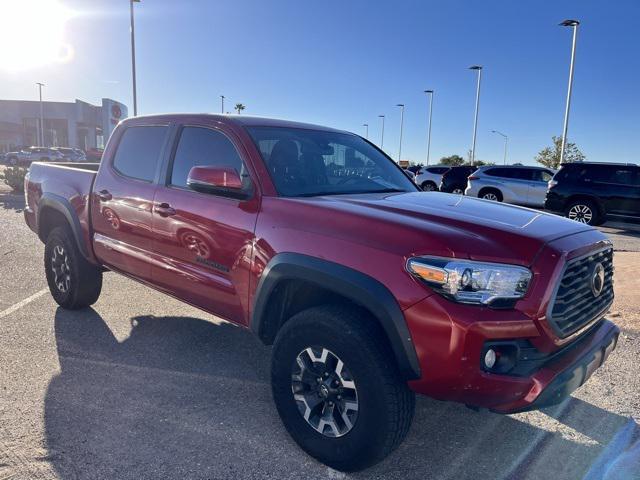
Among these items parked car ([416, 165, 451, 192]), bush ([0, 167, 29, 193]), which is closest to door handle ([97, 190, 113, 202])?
bush ([0, 167, 29, 193])

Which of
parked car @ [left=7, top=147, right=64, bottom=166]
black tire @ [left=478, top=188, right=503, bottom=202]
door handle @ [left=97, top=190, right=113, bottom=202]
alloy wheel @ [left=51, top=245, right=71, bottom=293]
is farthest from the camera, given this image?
parked car @ [left=7, top=147, right=64, bottom=166]

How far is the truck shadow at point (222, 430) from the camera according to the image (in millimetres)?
2689

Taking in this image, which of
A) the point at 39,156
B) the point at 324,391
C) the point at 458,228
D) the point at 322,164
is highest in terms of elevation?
the point at 322,164

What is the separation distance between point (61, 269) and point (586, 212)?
12.2 meters

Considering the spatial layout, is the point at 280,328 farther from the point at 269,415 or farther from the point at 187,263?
the point at 187,263

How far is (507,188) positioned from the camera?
1633 centimetres

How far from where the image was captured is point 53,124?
212 ft

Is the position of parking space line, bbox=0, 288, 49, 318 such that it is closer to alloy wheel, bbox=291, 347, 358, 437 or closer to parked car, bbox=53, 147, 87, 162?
alloy wheel, bbox=291, 347, 358, 437

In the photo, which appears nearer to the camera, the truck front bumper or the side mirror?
the truck front bumper

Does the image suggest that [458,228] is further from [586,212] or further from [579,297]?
[586,212]

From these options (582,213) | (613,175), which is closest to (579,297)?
(582,213)

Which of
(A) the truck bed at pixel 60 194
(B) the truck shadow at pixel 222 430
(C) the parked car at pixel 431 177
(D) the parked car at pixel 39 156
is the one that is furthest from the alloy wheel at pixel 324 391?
(D) the parked car at pixel 39 156

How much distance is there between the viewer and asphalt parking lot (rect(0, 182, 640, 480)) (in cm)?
270

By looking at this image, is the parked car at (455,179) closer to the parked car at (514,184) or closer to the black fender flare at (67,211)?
the parked car at (514,184)
